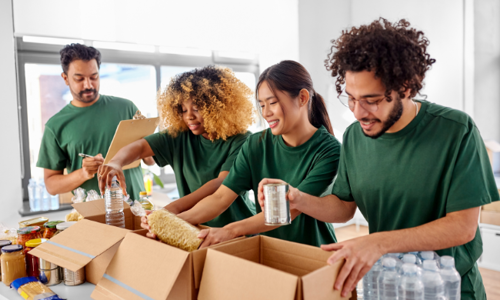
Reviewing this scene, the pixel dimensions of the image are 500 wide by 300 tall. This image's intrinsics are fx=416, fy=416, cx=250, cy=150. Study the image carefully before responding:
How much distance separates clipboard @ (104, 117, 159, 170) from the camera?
2178 mm

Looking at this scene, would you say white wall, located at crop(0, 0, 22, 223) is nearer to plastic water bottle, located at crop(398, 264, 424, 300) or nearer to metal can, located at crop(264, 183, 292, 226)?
metal can, located at crop(264, 183, 292, 226)

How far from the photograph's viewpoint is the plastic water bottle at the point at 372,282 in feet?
3.73

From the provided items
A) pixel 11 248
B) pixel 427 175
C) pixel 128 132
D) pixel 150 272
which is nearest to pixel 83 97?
pixel 128 132

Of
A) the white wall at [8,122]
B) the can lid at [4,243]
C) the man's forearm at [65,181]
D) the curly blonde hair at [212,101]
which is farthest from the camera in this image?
the white wall at [8,122]

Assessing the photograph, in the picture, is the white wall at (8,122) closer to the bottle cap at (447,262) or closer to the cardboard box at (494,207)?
the bottle cap at (447,262)

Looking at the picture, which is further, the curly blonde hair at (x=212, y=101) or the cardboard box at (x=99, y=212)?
the curly blonde hair at (x=212, y=101)

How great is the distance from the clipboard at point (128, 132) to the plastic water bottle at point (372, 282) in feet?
4.84

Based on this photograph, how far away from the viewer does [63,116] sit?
9.30ft

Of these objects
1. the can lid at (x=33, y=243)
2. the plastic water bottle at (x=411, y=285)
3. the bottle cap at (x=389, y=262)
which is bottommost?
the can lid at (x=33, y=243)

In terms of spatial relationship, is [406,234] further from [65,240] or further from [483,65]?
[483,65]

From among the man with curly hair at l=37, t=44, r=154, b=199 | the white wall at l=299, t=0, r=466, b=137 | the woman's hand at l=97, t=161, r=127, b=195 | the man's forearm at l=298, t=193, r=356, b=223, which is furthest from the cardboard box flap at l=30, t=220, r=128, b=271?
the white wall at l=299, t=0, r=466, b=137

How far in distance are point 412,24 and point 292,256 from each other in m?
4.52

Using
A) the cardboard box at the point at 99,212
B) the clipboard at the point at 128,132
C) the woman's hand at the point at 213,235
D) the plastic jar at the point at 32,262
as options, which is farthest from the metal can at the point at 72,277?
the clipboard at the point at 128,132

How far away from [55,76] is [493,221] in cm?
432
